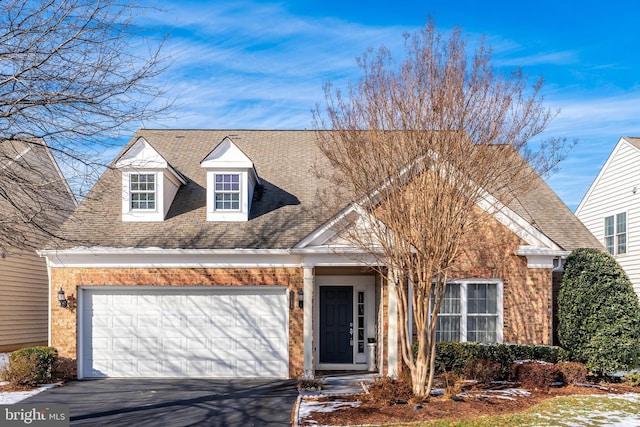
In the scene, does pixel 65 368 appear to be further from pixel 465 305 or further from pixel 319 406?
pixel 465 305

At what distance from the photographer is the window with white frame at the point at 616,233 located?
21297mm

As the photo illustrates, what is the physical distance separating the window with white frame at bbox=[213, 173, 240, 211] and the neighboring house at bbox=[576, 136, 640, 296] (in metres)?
13.5

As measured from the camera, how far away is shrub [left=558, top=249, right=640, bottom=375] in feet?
45.5

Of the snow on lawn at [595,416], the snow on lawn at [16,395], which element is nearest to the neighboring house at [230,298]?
the snow on lawn at [16,395]

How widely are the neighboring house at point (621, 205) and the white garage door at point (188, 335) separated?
12.8m

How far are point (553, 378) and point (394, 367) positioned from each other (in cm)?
355

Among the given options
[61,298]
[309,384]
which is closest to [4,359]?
[61,298]

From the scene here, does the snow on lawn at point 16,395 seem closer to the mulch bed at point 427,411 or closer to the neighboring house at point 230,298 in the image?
the neighboring house at point 230,298

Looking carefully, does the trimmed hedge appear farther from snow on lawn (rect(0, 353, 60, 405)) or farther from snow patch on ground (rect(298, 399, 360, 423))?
snow on lawn (rect(0, 353, 60, 405))

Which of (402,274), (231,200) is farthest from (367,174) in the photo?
(231,200)

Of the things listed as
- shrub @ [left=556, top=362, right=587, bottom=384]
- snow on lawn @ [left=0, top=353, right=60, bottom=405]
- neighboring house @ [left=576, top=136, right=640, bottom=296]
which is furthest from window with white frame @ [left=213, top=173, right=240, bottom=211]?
neighboring house @ [left=576, top=136, right=640, bottom=296]

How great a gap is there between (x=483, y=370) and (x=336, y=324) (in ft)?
14.7

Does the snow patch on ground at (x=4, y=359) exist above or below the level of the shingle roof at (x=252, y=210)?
below

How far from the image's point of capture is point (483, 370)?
1364 cm
